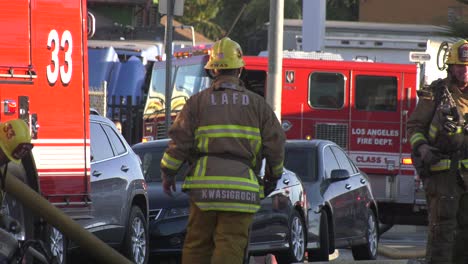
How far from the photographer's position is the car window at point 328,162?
16.2 meters

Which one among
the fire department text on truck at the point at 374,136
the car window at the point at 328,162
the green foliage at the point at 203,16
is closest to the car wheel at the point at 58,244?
the car window at the point at 328,162

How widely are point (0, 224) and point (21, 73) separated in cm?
321

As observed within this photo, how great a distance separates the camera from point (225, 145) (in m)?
8.85

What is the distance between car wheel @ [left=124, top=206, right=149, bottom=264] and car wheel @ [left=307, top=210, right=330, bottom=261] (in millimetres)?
3076

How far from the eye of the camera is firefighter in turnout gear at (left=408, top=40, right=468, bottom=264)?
10.4 m

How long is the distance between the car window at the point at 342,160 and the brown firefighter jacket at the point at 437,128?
6262 millimetres

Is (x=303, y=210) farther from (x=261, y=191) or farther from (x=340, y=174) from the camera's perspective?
(x=261, y=191)

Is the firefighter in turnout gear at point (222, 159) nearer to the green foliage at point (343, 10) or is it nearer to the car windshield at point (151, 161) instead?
the car windshield at point (151, 161)

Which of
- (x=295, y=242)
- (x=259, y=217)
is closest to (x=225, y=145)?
(x=259, y=217)

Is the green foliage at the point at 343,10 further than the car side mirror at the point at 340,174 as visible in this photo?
Yes

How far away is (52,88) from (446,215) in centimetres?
323

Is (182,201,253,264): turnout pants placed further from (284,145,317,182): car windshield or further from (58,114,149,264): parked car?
(284,145,317,182): car windshield

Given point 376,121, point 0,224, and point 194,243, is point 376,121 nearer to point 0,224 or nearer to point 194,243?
point 194,243

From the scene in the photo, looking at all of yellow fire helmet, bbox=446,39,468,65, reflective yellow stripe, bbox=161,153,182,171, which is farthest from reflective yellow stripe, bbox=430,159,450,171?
reflective yellow stripe, bbox=161,153,182,171
